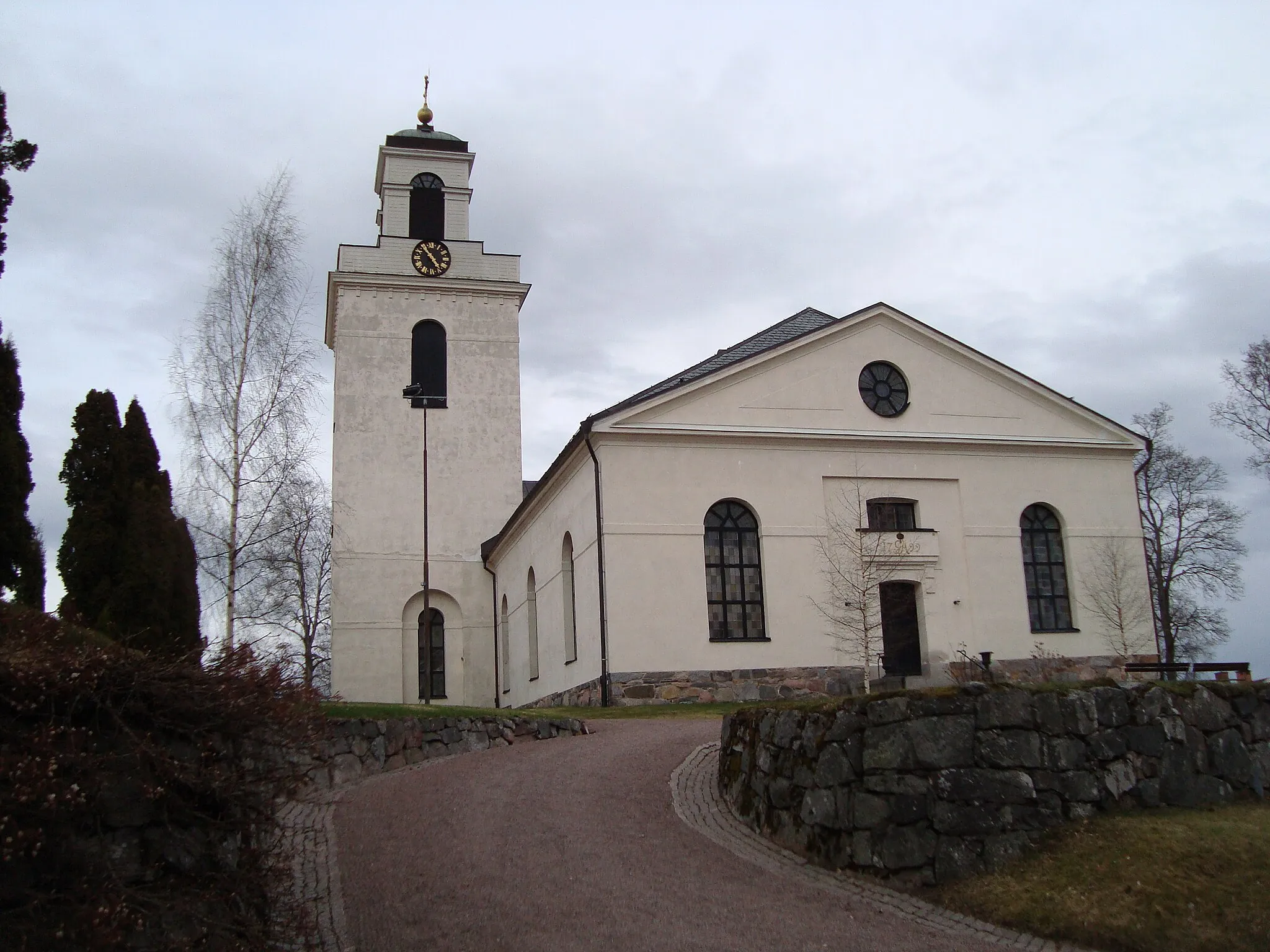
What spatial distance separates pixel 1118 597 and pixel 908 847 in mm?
19340

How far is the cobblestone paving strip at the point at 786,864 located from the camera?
8.91m

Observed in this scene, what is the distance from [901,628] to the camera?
87.5ft

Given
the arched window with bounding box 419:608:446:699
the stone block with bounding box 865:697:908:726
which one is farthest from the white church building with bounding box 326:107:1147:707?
the stone block with bounding box 865:697:908:726

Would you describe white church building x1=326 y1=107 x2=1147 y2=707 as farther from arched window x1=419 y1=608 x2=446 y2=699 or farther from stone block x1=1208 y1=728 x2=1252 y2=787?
stone block x1=1208 y1=728 x2=1252 y2=787

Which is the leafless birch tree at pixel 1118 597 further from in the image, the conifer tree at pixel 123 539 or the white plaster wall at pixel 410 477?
the conifer tree at pixel 123 539

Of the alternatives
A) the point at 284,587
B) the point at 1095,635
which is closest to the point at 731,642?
the point at 1095,635

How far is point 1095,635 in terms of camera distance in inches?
1072

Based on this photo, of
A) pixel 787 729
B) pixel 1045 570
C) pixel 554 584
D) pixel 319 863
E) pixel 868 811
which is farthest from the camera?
pixel 554 584

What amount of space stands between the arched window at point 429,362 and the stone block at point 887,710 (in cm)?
2892

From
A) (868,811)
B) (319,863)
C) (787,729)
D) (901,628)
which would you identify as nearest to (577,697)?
(901,628)

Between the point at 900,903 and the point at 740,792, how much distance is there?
11.0ft

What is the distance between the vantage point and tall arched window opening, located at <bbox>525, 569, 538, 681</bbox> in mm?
31391

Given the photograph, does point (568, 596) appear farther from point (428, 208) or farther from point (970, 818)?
point (970, 818)

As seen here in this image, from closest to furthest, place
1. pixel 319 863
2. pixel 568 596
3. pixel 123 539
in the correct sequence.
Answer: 1. pixel 319 863
2. pixel 123 539
3. pixel 568 596
